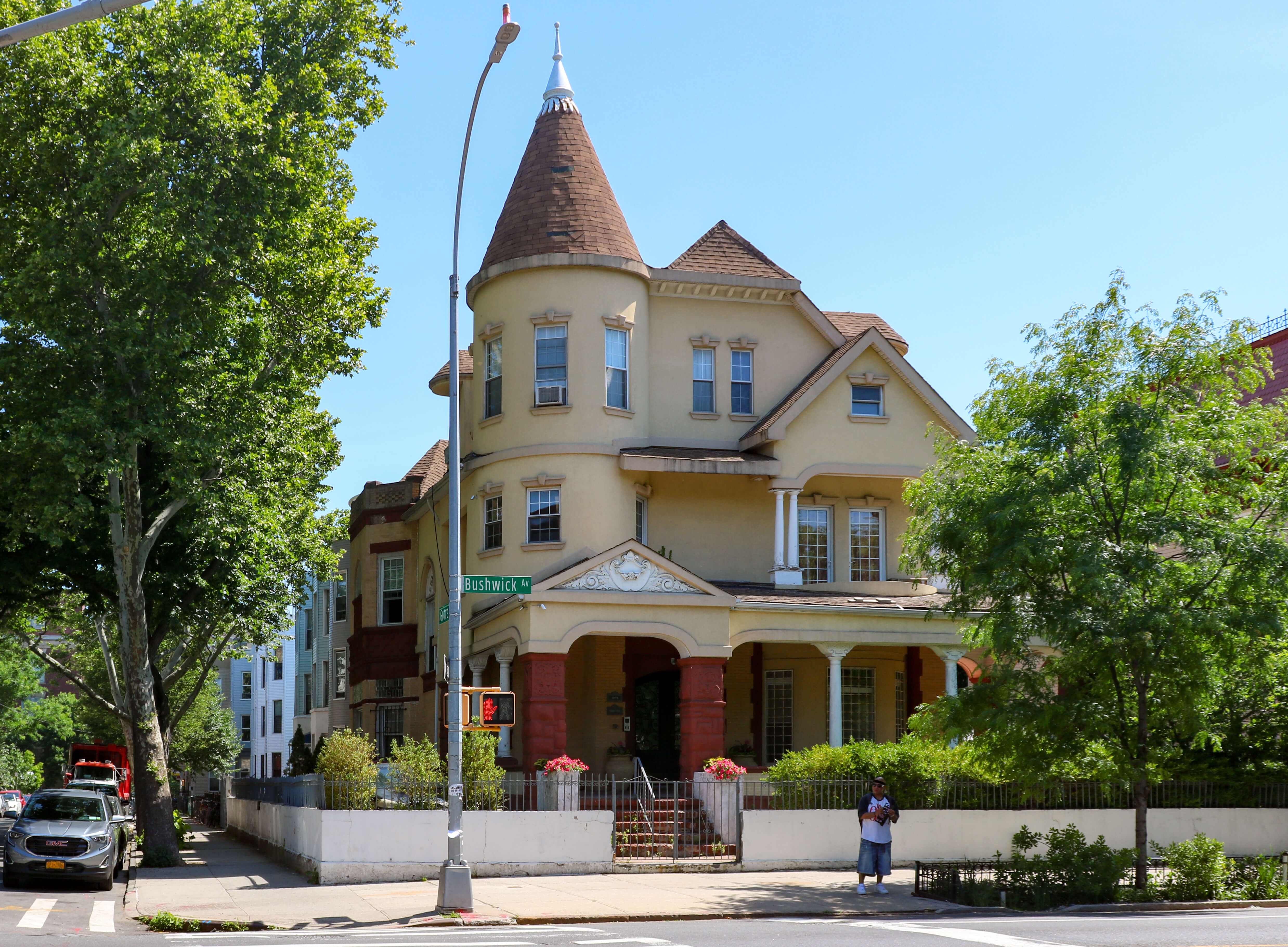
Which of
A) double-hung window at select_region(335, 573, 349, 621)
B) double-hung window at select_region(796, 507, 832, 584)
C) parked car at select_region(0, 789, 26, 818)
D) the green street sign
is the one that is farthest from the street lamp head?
parked car at select_region(0, 789, 26, 818)

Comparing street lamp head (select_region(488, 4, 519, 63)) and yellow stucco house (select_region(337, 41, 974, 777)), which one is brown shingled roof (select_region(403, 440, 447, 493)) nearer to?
yellow stucco house (select_region(337, 41, 974, 777))

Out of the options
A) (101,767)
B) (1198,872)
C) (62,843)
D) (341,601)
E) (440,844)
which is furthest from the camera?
(101,767)

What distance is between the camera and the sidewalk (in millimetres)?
17359

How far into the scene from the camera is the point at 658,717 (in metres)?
31.7

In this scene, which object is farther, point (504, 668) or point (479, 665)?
point (479, 665)

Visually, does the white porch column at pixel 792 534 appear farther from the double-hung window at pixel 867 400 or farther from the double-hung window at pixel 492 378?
the double-hung window at pixel 492 378

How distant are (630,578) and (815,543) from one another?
22.2 feet

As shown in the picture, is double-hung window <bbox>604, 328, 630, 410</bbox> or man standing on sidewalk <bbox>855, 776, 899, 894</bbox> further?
double-hung window <bbox>604, 328, 630, 410</bbox>

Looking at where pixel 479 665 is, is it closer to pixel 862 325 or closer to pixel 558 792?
pixel 558 792

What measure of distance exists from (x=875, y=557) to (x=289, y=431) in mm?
14319

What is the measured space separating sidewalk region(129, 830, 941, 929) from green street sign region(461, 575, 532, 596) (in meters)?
4.22

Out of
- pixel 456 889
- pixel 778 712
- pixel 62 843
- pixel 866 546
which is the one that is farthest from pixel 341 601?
pixel 456 889

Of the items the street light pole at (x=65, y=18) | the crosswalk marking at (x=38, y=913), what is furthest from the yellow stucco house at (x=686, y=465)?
the street light pole at (x=65, y=18)

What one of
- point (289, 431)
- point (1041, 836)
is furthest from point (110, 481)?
point (1041, 836)
